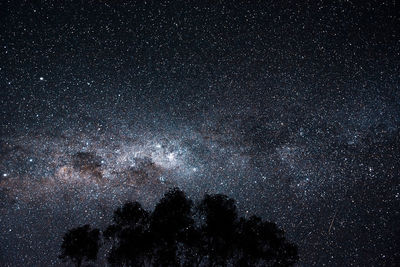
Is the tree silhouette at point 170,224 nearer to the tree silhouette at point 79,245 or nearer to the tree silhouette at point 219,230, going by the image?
the tree silhouette at point 219,230

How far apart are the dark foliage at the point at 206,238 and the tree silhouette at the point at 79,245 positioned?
178 inches

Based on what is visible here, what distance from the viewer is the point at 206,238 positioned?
2227cm

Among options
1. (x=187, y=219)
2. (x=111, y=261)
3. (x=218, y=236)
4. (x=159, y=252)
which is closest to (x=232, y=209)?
(x=218, y=236)

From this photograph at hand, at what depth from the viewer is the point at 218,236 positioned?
21.9 metres

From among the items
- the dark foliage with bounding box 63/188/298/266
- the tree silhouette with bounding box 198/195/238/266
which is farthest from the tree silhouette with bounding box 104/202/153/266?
the tree silhouette with bounding box 198/195/238/266

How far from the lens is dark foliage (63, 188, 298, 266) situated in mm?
21844

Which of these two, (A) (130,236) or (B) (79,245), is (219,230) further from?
(B) (79,245)

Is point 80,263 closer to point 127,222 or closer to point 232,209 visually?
point 127,222

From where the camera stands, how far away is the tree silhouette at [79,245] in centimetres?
2553

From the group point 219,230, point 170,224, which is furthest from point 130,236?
point 219,230

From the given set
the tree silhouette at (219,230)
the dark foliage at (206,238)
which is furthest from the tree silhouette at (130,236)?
the tree silhouette at (219,230)

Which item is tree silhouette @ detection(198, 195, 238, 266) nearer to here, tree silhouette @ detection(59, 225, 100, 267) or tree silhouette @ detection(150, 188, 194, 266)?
tree silhouette @ detection(150, 188, 194, 266)

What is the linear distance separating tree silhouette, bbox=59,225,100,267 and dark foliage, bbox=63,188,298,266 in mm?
4517

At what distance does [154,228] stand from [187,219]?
2.82 metres
